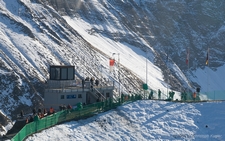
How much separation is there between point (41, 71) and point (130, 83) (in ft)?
74.1

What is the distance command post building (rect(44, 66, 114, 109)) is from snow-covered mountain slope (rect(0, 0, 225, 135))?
19.7 metres

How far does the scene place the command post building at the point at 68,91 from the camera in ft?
197

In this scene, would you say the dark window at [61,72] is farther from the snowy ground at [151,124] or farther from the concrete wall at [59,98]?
the snowy ground at [151,124]

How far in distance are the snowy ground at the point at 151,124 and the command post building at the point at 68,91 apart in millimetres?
4520

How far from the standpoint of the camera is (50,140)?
4688cm

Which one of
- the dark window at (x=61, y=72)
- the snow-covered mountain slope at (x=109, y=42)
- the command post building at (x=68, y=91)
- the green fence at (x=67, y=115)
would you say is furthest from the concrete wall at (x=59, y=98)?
the snow-covered mountain slope at (x=109, y=42)

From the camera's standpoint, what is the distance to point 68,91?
60.4 meters

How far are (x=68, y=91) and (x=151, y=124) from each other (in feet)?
31.9

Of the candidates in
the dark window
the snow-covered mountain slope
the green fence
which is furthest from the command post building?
the snow-covered mountain slope

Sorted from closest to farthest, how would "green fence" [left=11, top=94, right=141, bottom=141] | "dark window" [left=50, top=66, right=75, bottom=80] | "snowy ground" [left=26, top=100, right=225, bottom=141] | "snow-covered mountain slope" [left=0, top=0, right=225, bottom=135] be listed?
"green fence" [left=11, top=94, right=141, bottom=141] → "snowy ground" [left=26, top=100, right=225, bottom=141] → "dark window" [left=50, top=66, right=75, bottom=80] → "snow-covered mountain slope" [left=0, top=0, right=225, bottom=135]

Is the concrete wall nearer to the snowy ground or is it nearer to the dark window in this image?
the dark window

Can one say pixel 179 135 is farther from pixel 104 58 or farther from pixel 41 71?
pixel 104 58

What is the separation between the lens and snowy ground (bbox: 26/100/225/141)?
51250 mm

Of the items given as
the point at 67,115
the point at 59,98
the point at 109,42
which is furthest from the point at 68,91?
the point at 109,42
